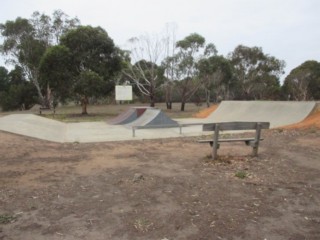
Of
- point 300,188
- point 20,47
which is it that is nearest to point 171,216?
point 300,188

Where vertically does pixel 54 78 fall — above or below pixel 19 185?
above

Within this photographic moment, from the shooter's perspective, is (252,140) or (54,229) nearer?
(54,229)

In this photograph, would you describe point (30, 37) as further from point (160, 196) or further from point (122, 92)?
point (160, 196)

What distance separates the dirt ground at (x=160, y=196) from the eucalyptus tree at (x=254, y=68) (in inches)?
1392

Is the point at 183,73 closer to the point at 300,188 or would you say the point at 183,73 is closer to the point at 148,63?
the point at 148,63

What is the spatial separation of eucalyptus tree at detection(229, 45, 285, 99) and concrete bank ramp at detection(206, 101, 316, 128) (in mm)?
19983

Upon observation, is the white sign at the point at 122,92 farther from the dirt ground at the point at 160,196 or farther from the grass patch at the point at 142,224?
the grass patch at the point at 142,224

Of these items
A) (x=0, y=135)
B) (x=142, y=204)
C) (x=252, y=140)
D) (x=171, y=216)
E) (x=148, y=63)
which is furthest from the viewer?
(x=148, y=63)

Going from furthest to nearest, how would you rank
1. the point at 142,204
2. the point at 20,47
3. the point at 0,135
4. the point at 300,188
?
the point at 20,47
the point at 0,135
the point at 300,188
the point at 142,204

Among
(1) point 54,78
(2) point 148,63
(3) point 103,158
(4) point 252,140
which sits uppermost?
(2) point 148,63

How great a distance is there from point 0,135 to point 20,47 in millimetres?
28620

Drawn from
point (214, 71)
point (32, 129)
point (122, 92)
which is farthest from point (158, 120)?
point (214, 71)

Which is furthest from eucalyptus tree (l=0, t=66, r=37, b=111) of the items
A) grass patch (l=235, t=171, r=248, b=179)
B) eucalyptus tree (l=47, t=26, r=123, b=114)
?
grass patch (l=235, t=171, r=248, b=179)

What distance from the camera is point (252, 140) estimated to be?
23.2 feet
